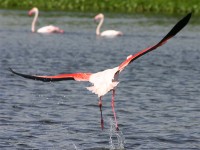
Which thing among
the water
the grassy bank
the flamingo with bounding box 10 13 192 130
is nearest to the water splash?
the water

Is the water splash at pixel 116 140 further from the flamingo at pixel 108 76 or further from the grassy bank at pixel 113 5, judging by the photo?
the grassy bank at pixel 113 5

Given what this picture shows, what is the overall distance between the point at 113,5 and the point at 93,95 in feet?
109

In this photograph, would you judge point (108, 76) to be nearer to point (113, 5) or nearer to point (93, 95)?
point (93, 95)

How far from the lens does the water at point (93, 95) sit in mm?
12875

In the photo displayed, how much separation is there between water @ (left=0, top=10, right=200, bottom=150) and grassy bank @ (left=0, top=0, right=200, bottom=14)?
13.9m

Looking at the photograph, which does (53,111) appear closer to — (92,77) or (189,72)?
(92,77)

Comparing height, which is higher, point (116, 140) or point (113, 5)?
point (113, 5)

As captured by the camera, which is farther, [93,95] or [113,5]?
[113,5]

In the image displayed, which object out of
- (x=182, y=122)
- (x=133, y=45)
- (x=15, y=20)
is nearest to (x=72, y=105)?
(x=182, y=122)

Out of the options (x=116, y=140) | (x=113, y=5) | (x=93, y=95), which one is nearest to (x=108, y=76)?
(x=116, y=140)

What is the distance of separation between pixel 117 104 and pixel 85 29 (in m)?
21.6

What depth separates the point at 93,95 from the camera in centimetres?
1778

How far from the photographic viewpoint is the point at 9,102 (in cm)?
1612

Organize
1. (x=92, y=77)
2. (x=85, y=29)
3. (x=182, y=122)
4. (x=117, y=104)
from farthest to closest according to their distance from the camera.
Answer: (x=85, y=29), (x=117, y=104), (x=182, y=122), (x=92, y=77)
